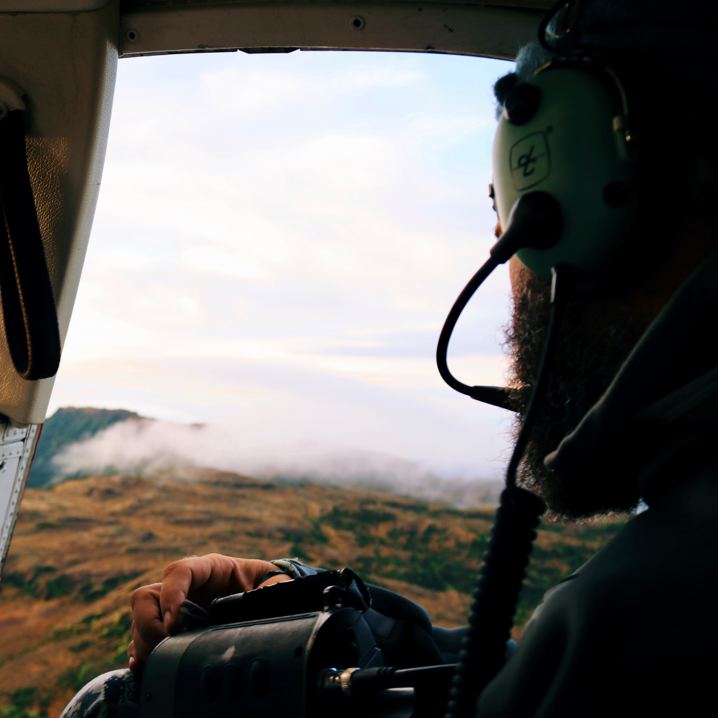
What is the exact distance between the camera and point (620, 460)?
0.62m

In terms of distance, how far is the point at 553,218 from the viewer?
23.5 inches

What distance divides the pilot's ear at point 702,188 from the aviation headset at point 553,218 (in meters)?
0.05

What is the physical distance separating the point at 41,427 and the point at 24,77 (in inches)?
33.9

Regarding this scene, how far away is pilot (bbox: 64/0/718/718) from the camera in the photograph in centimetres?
41

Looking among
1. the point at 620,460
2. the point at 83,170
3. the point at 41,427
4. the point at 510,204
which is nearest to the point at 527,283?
the point at 510,204

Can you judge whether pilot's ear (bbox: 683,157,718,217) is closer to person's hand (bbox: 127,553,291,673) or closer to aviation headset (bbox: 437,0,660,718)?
aviation headset (bbox: 437,0,660,718)

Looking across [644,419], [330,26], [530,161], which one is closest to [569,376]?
[644,419]

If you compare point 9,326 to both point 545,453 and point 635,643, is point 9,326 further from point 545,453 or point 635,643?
point 635,643

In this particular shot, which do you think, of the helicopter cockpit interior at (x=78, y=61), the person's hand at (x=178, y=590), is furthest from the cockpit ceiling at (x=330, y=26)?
the person's hand at (x=178, y=590)

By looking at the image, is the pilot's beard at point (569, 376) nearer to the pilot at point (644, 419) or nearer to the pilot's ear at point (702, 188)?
the pilot at point (644, 419)

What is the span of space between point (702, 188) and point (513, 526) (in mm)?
388

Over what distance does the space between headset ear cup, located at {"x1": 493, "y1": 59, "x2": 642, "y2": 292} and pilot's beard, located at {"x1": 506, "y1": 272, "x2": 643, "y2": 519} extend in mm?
51

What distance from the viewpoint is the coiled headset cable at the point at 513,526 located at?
0.56 m

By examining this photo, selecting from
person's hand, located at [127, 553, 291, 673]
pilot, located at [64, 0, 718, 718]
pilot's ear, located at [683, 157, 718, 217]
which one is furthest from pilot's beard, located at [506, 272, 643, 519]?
person's hand, located at [127, 553, 291, 673]
